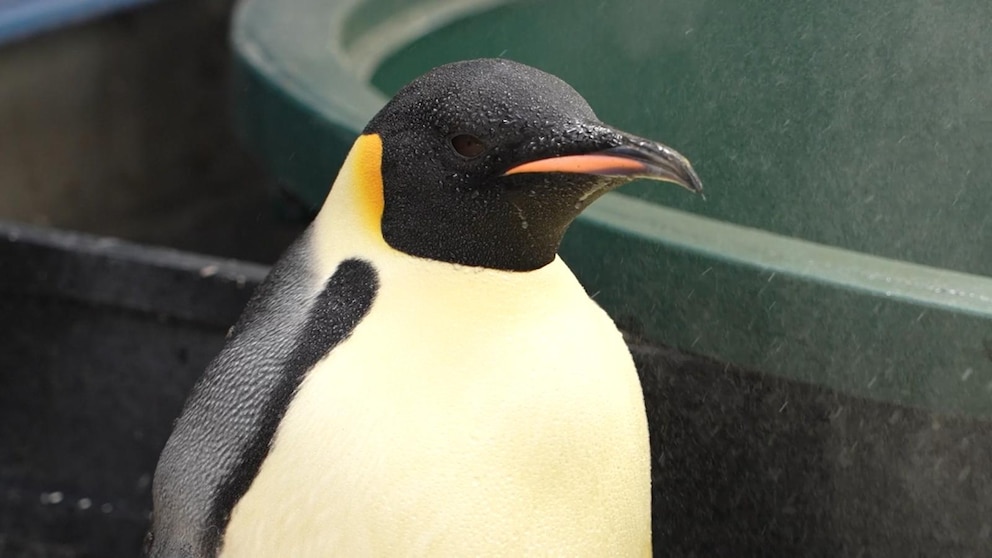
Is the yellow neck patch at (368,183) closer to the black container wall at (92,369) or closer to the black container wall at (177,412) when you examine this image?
the black container wall at (177,412)

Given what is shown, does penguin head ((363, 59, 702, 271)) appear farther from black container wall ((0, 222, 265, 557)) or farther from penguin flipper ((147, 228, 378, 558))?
black container wall ((0, 222, 265, 557))

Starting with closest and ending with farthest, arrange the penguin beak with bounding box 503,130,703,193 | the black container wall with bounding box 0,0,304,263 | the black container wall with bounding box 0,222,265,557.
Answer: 1. the penguin beak with bounding box 503,130,703,193
2. the black container wall with bounding box 0,222,265,557
3. the black container wall with bounding box 0,0,304,263

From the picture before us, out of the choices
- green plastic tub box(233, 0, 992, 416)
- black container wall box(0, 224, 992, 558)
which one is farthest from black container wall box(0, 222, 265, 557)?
green plastic tub box(233, 0, 992, 416)

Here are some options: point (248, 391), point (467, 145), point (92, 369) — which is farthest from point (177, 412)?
point (467, 145)

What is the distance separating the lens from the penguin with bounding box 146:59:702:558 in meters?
0.64

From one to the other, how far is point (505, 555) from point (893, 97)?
45cm

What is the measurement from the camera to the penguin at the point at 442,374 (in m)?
0.64

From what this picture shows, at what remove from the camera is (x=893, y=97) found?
893mm

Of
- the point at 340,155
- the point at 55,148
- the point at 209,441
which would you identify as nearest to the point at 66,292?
the point at 340,155

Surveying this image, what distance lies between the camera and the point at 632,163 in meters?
0.58

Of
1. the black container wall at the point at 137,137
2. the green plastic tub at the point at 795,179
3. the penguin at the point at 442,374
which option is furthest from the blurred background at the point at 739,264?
the black container wall at the point at 137,137

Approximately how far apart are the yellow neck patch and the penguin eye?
49 millimetres

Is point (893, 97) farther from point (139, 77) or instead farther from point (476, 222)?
point (139, 77)

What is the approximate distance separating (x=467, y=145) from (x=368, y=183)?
0.22 feet
